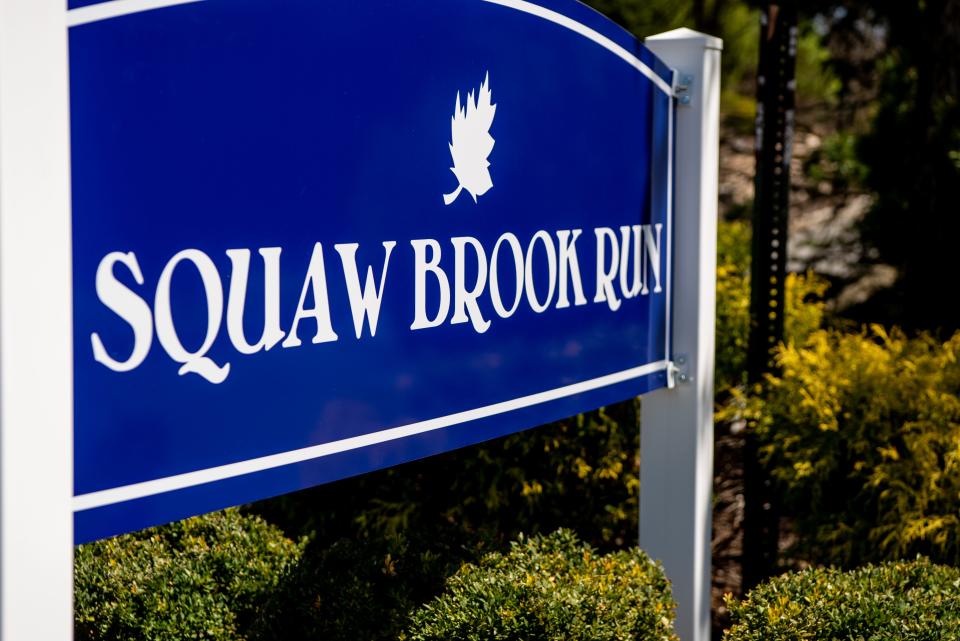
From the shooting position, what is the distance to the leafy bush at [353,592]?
3.06 m

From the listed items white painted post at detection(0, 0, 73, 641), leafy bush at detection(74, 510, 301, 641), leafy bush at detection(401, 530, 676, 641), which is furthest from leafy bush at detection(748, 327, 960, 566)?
white painted post at detection(0, 0, 73, 641)

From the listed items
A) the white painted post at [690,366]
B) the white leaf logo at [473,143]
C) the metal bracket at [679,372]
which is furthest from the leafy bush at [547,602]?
the white leaf logo at [473,143]

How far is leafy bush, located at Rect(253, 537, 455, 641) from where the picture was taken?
3062 mm

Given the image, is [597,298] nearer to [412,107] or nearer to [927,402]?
[412,107]

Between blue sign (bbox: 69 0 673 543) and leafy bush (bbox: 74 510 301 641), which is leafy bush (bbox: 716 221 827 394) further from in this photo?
leafy bush (bbox: 74 510 301 641)

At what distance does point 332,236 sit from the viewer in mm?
2166

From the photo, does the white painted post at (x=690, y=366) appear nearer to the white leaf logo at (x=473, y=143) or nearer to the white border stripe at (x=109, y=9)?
the white leaf logo at (x=473, y=143)

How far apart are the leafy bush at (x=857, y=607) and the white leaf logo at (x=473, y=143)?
1.32 m

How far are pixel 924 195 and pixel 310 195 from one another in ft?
17.6

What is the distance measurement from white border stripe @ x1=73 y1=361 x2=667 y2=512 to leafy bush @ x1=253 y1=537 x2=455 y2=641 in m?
0.62

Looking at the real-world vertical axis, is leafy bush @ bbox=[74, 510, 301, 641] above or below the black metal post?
below

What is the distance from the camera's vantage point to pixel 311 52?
212 cm

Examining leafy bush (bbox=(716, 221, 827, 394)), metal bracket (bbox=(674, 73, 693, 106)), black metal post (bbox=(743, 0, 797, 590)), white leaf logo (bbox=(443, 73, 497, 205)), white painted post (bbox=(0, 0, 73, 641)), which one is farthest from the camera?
leafy bush (bbox=(716, 221, 827, 394))

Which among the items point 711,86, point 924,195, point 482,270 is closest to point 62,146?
point 482,270
